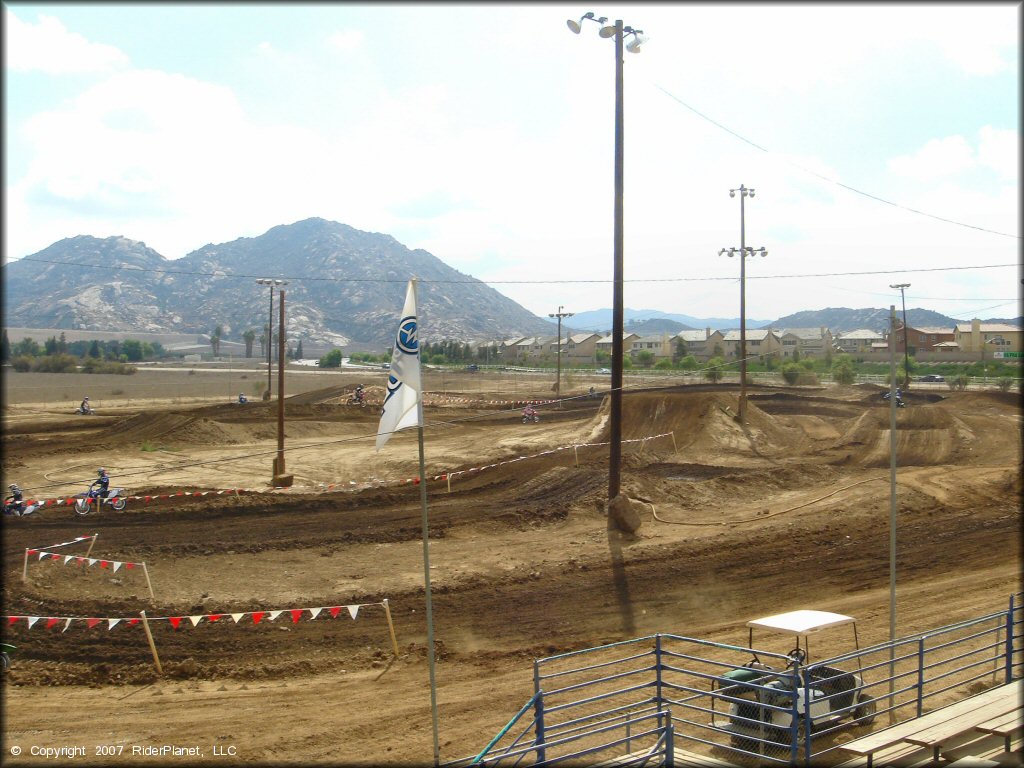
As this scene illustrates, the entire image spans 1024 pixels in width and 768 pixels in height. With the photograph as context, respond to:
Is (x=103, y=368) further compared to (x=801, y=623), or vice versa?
(x=103, y=368)

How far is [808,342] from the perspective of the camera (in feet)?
409

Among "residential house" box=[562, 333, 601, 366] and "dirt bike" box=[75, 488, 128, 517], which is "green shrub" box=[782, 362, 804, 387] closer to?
"dirt bike" box=[75, 488, 128, 517]

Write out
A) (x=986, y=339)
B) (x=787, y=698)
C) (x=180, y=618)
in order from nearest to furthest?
1. (x=787, y=698)
2. (x=180, y=618)
3. (x=986, y=339)

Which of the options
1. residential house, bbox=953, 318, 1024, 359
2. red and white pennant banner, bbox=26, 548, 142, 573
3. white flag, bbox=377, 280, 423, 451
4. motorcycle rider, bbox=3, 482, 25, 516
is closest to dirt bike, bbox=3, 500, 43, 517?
motorcycle rider, bbox=3, 482, 25, 516

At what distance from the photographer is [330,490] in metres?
31.3

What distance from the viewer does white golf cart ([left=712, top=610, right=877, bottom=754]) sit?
30.9 feet

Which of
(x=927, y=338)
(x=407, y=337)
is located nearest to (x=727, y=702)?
(x=407, y=337)

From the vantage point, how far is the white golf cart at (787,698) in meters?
9.42

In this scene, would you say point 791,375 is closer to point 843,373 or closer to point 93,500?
point 843,373

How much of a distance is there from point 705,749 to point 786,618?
7.95 feet

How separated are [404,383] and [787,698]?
6831 millimetres

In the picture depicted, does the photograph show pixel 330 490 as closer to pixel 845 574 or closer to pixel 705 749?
pixel 845 574

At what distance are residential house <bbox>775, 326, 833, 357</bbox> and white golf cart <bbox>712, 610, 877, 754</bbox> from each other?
98.2 meters

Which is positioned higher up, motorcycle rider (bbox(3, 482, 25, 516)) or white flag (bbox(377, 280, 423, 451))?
white flag (bbox(377, 280, 423, 451))
